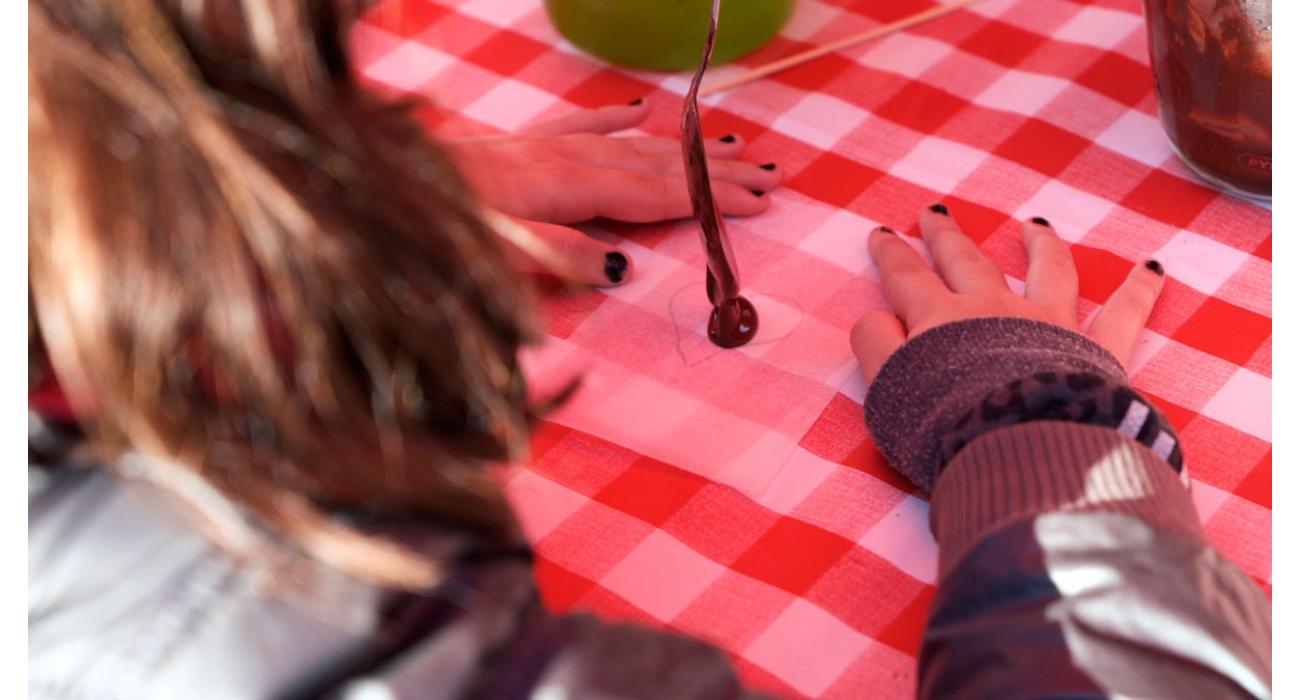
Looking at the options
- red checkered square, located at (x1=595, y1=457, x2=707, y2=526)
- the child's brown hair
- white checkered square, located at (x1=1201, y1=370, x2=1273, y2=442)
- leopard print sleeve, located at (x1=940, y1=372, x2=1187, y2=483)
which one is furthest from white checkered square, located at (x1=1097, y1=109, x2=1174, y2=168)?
the child's brown hair

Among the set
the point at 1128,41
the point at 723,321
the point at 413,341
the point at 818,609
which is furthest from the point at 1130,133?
the point at 413,341

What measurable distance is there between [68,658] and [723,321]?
473 mm

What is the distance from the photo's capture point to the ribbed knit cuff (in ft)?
2.01

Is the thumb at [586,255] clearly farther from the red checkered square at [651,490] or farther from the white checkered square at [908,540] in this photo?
the white checkered square at [908,540]

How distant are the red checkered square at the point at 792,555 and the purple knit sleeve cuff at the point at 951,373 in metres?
0.06

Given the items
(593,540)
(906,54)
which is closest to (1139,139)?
(906,54)

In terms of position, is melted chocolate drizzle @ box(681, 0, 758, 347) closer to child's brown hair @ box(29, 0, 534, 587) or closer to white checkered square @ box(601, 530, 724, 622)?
white checkered square @ box(601, 530, 724, 622)

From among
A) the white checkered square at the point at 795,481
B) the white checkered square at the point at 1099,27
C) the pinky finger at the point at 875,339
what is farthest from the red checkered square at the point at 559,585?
the white checkered square at the point at 1099,27

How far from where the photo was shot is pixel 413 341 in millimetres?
424

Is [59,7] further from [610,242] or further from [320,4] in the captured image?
[610,242]

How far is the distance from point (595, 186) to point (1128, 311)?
371mm

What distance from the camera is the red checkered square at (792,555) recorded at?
0.71m

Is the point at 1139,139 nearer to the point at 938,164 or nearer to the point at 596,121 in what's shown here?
the point at 938,164

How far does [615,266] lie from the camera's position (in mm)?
900
